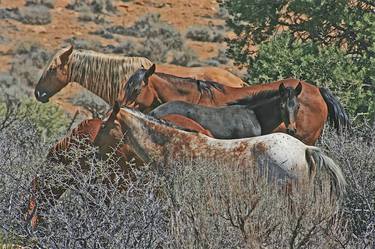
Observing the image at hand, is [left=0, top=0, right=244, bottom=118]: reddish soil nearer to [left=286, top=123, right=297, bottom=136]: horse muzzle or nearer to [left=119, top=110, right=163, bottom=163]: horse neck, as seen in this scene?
[left=286, top=123, right=297, bottom=136]: horse muzzle

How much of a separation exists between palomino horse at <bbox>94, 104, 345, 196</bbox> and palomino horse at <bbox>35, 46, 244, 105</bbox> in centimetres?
337

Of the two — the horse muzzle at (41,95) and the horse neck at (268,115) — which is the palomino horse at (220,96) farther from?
the horse muzzle at (41,95)

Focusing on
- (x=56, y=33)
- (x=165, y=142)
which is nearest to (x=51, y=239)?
(x=165, y=142)

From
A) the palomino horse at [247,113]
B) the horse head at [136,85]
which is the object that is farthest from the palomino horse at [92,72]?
the palomino horse at [247,113]

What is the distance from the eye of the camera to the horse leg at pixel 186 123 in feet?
29.6

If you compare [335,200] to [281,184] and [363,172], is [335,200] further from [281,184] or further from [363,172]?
[363,172]

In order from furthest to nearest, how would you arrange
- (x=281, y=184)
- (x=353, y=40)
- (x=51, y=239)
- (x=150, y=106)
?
(x=353, y=40) → (x=150, y=106) → (x=281, y=184) → (x=51, y=239)

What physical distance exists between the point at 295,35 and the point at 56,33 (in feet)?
52.3

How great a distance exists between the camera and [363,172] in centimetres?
848

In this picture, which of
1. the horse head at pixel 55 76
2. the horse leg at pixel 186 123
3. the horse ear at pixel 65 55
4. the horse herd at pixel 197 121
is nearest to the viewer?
the horse herd at pixel 197 121

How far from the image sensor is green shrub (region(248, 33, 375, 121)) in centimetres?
1337

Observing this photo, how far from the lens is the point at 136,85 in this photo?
11188 mm

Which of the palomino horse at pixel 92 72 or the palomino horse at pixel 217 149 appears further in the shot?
the palomino horse at pixel 92 72

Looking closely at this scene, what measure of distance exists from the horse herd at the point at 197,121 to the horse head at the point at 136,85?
1cm
